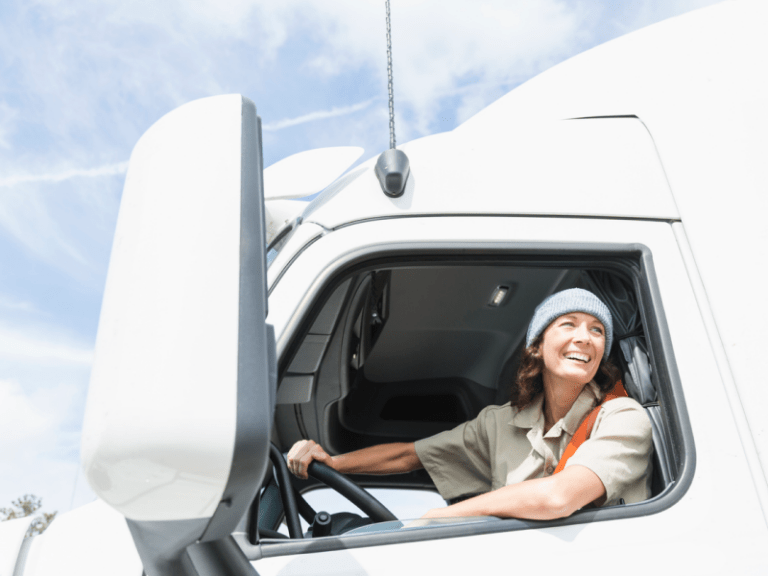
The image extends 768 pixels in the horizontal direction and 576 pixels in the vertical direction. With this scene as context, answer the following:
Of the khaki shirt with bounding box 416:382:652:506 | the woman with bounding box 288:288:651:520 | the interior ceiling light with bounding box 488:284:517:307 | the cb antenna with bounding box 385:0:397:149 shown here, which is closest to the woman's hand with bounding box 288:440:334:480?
the woman with bounding box 288:288:651:520

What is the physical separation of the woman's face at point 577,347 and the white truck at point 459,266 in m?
0.13

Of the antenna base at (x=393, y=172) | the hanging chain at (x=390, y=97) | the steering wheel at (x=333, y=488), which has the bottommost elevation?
the steering wheel at (x=333, y=488)

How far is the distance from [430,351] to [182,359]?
8.45 ft

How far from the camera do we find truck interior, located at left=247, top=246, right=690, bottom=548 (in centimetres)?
149

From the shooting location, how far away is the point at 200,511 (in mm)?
704

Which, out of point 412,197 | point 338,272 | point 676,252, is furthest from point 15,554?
point 676,252

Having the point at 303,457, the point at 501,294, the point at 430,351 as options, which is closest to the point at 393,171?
the point at 303,457

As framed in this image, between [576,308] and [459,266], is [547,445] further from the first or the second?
[459,266]

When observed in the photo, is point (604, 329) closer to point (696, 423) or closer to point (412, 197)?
point (696, 423)

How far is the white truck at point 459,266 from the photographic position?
0.71 m

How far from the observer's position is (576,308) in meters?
1.74

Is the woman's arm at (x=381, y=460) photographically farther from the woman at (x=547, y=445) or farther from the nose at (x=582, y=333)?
the nose at (x=582, y=333)

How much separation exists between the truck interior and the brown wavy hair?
0.06 m

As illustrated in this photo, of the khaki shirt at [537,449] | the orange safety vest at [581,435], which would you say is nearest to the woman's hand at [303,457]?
the khaki shirt at [537,449]
